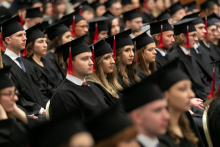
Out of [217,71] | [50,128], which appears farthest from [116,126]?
[217,71]

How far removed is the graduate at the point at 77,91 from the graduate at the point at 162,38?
2.02 metres

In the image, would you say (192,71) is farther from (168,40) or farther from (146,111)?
(146,111)

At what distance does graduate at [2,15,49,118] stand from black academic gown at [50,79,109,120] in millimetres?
818

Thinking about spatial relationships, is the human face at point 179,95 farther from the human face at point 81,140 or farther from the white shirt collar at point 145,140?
the human face at point 81,140

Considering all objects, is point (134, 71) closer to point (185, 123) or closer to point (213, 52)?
point (185, 123)

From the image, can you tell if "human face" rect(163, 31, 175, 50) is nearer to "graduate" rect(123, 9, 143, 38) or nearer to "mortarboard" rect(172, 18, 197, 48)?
"mortarboard" rect(172, 18, 197, 48)

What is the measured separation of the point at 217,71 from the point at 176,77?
12.8ft

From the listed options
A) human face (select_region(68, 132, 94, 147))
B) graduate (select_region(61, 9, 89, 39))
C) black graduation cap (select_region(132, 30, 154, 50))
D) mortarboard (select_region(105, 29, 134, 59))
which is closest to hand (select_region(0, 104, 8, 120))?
human face (select_region(68, 132, 94, 147))

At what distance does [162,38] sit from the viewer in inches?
215

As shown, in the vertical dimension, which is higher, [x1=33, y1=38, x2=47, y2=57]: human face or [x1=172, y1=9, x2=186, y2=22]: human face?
[x1=33, y1=38, x2=47, y2=57]: human face

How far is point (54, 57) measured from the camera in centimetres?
564

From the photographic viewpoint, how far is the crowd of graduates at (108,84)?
5.93ft

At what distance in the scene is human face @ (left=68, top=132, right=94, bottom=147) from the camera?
64.4 inches

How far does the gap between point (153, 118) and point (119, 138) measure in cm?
39
